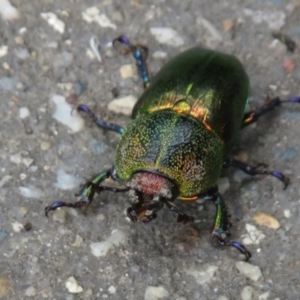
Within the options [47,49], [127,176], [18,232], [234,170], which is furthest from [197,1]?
[18,232]

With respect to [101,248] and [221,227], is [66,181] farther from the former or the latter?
[221,227]

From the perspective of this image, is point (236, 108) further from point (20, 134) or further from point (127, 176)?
point (20, 134)

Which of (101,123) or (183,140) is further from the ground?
(183,140)

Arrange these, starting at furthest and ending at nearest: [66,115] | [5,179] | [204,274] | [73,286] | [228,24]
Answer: [228,24]
[66,115]
[5,179]
[204,274]
[73,286]

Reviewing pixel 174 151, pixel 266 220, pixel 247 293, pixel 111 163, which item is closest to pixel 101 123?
pixel 111 163

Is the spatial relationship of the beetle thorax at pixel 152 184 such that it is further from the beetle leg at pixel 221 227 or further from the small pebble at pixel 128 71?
the small pebble at pixel 128 71

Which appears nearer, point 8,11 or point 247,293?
point 247,293

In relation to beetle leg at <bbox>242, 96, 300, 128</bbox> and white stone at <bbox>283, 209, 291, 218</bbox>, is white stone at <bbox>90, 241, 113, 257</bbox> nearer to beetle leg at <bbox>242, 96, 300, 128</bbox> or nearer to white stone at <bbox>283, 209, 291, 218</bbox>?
white stone at <bbox>283, 209, 291, 218</bbox>
